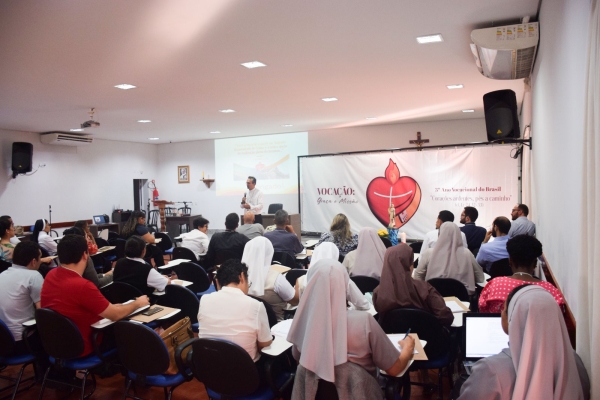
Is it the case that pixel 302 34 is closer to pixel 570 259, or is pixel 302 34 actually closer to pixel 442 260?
pixel 442 260

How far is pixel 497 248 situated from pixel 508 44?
1943 mm

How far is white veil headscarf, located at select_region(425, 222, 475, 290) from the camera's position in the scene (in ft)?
12.2

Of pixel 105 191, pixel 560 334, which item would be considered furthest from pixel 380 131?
pixel 560 334

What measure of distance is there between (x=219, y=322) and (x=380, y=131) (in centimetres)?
885

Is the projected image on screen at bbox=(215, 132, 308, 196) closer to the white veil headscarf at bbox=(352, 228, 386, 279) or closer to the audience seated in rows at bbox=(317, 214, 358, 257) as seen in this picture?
the audience seated in rows at bbox=(317, 214, 358, 257)

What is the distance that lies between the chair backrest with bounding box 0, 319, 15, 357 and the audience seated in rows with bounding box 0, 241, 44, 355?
0.08m

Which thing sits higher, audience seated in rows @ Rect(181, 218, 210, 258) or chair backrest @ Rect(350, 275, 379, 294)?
audience seated in rows @ Rect(181, 218, 210, 258)

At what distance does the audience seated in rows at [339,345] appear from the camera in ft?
6.43

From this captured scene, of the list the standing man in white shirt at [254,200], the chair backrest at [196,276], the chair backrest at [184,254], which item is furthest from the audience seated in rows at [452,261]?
the standing man in white shirt at [254,200]

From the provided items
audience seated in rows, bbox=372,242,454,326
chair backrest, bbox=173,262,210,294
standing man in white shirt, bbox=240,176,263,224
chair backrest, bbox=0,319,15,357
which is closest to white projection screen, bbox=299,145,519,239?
standing man in white shirt, bbox=240,176,263,224

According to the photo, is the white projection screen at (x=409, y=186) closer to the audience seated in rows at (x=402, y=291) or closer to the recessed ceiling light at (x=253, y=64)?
the recessed ceiling light at (x=253, y=64)

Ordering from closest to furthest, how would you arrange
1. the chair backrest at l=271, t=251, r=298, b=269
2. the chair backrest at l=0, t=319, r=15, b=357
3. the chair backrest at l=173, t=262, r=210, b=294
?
the chair backrest at l=0, t=319, r=15, b=357 < the chair backrest at l=173, t=262, r=210, b=294 < the chair backrest at l=271, t=251, r=298, b=269

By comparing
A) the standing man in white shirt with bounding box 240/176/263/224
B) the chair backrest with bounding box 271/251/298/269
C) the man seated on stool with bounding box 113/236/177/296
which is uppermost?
the standing man in white shirt with bounding box 240/176/263/224

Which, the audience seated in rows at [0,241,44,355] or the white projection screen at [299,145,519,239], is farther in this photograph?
the white projection screen at [299,145,519,239]
